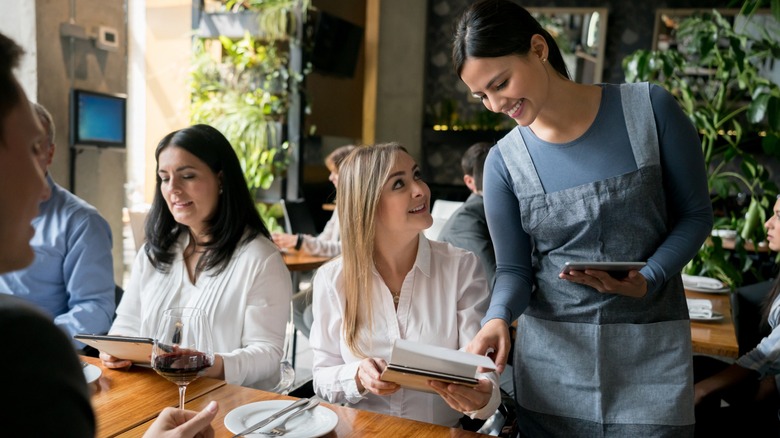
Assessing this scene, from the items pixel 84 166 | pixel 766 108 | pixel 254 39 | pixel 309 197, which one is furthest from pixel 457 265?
pixel 309 197

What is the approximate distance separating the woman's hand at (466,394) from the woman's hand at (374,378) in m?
0.14

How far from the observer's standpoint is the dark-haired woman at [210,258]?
6.98 feet

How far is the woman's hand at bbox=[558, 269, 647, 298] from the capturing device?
1.47m

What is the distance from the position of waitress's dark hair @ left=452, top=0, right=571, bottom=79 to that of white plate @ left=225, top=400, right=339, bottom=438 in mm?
917

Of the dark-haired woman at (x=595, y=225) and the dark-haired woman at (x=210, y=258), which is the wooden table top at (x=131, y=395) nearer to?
the dark-haired woman at (x=210, y=258)

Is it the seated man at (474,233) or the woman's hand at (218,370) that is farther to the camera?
the seated man at (474,233)

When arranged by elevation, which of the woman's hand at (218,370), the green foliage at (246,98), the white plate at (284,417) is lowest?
the woman's hand at (218,370)

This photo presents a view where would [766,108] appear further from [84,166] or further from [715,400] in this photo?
[84,166]

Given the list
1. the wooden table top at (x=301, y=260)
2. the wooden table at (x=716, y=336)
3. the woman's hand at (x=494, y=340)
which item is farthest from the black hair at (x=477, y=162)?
the woman's hand at (x=494, y=340)

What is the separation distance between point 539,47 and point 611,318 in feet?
2.29

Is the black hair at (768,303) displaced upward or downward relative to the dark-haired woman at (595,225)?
downward

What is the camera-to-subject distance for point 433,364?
4.31ft

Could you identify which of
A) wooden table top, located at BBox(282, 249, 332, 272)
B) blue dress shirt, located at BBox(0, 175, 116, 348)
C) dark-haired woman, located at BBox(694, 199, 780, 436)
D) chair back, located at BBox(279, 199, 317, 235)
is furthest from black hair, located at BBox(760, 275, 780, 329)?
chair back, located at BBox(279, 199, 317, 235)

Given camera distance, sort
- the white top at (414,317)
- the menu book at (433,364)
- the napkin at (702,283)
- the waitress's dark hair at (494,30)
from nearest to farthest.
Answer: the menu book at (433,364)
the waitress's dark hair at (494,30)
the white top at (414,317)
the napkin at (702,283)
